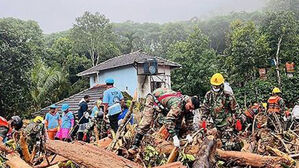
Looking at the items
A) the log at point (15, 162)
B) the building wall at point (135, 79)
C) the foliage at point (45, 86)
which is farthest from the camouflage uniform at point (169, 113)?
the foliage at point (45, 86)

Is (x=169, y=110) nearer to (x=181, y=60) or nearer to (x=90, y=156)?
(x=90, y=156)

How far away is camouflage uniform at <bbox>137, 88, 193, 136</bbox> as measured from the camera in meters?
4.91

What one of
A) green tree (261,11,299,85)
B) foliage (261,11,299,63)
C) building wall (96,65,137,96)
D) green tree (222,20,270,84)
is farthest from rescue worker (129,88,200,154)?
foliage (261,11,299,63)

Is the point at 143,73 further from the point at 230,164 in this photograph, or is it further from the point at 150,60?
the point at 230,164

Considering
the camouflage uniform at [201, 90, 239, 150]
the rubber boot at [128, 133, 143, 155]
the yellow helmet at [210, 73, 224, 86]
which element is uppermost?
the yellow helmet at [210, 73, 224, 86]

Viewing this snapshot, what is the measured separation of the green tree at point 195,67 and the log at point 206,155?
21.4 meters

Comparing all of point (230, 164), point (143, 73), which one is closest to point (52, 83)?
point (143, 73)

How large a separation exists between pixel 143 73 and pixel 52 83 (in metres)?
5.93

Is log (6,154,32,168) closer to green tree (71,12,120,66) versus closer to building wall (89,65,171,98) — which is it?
building wall (89,65,171,98)

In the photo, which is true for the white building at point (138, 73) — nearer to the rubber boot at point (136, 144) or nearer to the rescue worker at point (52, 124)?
the rescue worker at point (52, 124)

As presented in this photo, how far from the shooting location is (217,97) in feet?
19.1

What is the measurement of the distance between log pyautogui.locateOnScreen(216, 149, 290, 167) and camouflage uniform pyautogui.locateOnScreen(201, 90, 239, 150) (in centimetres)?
85

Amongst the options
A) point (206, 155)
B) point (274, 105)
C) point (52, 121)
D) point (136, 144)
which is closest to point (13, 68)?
point (52, 121)

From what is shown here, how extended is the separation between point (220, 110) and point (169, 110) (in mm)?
1134
